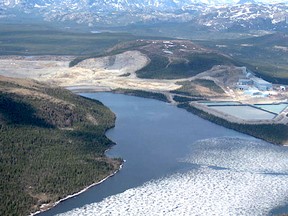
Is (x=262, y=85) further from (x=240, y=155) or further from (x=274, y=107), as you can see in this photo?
(x=240, y=155)

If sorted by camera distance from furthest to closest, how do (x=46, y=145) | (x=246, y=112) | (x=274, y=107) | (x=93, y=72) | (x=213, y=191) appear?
(x=93, y=72), (x=274, y=107), (x=246, y=112), (x=46, y=145), (x=213, y=191)

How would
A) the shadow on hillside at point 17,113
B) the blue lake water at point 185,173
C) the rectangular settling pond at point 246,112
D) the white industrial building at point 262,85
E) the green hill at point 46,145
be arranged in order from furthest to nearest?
the white industrial building at point 262,85, the rectangular settling pond at point 246,112, the shadow on hillside at point 17,113, the green hill at point 46,145, the blue lake water at point 185,173

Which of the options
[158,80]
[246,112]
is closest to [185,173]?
[246,112]

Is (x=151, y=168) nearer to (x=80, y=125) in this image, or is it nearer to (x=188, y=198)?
(x=188, y=198)

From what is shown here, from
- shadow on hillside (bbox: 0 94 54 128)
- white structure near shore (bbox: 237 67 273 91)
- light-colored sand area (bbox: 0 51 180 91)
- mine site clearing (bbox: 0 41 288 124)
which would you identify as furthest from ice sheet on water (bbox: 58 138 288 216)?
light-colored sand area (bbox: 0 51 180 91)

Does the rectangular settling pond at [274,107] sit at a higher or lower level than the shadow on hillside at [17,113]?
lower

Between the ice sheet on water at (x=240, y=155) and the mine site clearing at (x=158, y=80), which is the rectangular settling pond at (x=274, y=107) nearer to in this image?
the mine site clearing at (x=158, y=80)

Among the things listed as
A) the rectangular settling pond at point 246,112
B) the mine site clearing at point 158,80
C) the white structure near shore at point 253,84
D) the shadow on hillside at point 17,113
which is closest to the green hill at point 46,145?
the shadow on hillside at point 17,113

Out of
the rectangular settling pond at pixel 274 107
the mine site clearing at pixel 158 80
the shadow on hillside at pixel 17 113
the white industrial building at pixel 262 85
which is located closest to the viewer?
the shadow on hillside at pixel 17 113
